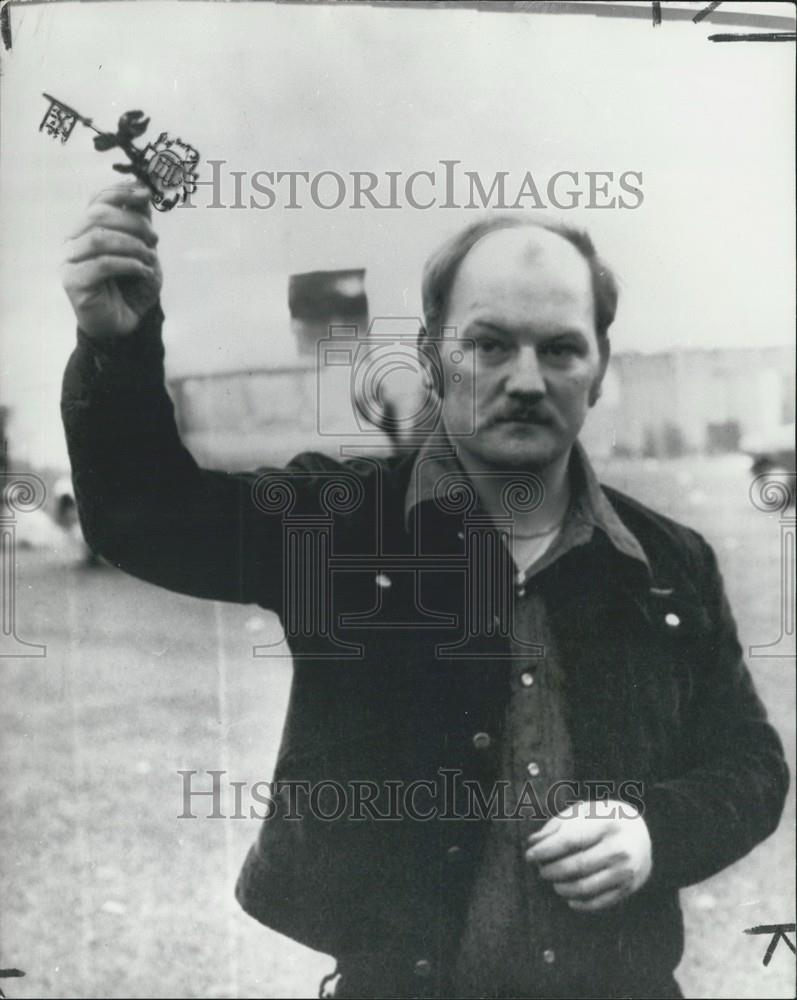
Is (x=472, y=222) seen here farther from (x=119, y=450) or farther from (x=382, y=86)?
(x=119, y=450)

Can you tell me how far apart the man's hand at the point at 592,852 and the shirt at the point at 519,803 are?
0.09 feet

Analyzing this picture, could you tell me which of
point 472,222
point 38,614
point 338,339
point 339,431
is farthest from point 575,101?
point 38,614

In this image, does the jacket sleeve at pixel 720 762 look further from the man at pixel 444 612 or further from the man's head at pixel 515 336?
the man's head at pixel 515 336

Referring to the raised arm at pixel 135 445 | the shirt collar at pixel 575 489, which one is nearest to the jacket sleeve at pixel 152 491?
the raised arm at pixel 135 445

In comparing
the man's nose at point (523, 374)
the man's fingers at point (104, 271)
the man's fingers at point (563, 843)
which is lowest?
the man's fingers at point (563, 843)

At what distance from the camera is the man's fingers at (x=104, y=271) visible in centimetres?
223

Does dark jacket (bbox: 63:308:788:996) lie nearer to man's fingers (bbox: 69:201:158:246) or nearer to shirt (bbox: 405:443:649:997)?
shirt (bbox: 405:443:649:997)

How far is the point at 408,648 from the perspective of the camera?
7.47 feet

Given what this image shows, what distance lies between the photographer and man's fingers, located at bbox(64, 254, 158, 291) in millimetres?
2234

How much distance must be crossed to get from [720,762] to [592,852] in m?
0.35

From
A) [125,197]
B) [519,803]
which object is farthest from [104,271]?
[519,803]

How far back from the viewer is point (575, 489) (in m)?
2.36

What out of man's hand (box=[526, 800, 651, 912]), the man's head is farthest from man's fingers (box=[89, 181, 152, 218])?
man's hand (box=[526, 800, 651, 912])

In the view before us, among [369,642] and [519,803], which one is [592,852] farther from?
[369,642]
